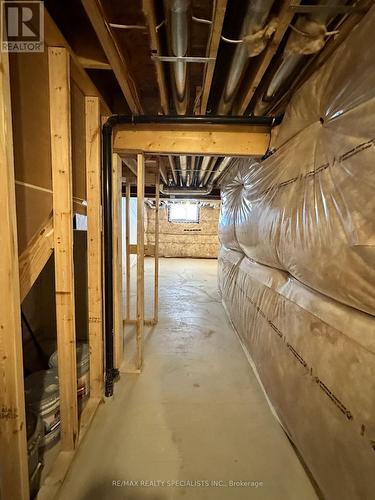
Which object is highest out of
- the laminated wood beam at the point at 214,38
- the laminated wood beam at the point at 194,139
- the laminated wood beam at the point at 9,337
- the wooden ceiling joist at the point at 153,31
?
the wooden ceiling joist at the point at 153,31

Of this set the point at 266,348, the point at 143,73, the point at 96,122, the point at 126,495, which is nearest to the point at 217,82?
the point at 143,73

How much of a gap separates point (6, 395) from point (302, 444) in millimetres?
1377

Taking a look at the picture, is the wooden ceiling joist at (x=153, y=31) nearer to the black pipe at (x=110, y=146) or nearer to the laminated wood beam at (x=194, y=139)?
the black pipe at (x=110, y=146)

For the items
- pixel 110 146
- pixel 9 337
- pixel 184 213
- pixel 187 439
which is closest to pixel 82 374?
pixel 187 439

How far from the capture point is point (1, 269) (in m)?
0.85

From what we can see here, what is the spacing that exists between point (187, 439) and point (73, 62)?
7.09ft

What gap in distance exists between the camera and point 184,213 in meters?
9.66

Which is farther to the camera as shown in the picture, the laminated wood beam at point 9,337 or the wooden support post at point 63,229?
the wooden support post at point 63,229

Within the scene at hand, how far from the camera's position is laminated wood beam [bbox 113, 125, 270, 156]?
1.86 m

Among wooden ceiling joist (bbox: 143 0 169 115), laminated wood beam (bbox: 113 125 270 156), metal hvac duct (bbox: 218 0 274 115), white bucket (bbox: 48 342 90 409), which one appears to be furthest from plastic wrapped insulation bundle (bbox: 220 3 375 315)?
white bucket (bbox: 48 342 90 409)

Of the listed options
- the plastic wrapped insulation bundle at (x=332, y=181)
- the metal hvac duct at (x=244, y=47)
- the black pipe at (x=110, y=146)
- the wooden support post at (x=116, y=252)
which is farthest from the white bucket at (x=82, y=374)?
the metal hvac duct at (x=244, y=47)

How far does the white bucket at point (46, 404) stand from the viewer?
53.8 inches

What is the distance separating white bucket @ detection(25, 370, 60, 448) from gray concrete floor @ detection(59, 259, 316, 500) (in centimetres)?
19

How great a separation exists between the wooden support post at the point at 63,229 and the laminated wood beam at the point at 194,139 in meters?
0.67
